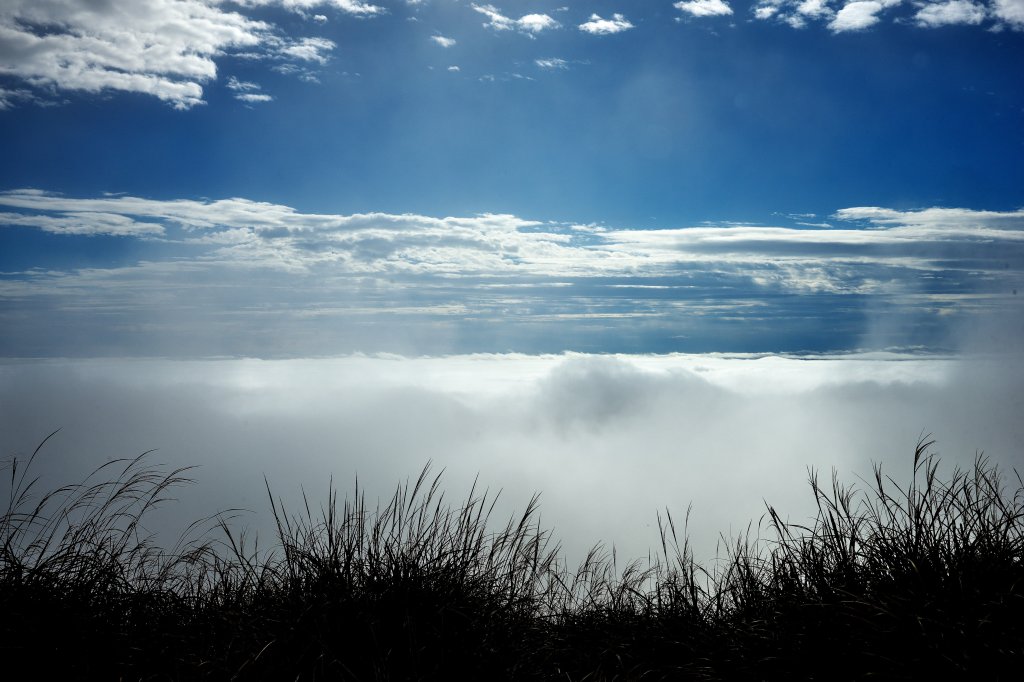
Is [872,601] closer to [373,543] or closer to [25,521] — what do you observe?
[373,543]

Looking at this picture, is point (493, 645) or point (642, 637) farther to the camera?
point (642, 637)

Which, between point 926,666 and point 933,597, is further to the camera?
point 933,597

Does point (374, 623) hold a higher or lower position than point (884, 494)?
lower

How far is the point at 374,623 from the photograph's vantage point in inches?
169

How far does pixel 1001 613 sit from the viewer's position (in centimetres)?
387

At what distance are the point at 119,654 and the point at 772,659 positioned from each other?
→ 381 centimetres

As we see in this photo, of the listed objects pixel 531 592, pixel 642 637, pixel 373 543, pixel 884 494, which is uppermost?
pixel 884 494

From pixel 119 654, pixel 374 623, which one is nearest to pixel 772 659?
pixel 374 623

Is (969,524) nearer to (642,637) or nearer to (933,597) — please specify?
(933,597)

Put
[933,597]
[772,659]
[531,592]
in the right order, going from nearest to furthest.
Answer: [933,597]
[772,659]
[531,592]

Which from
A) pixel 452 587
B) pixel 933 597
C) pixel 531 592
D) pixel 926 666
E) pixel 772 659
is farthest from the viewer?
pixel 531 592

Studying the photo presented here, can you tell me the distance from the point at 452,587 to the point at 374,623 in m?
0.58

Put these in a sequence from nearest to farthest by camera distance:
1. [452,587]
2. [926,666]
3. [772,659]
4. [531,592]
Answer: [926,666]
[772,659]
[452,587]
[531,592]

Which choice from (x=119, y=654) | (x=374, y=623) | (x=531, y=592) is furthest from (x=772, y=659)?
(x=119, y=654)
